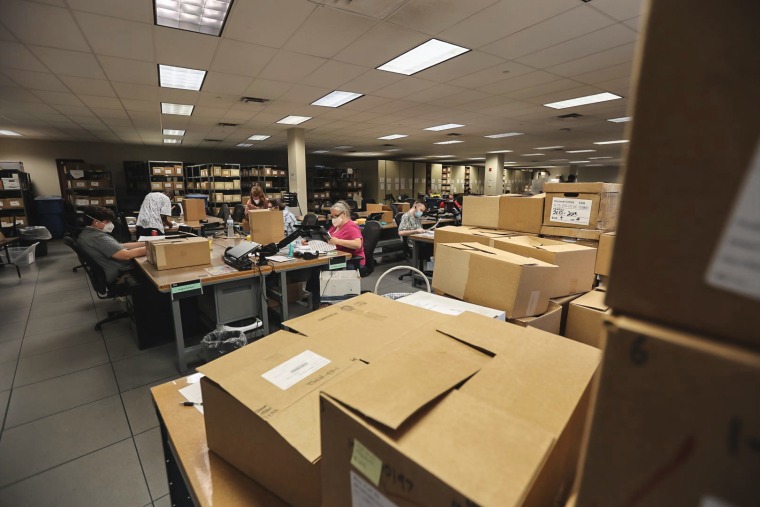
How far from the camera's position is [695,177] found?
1.00 ft

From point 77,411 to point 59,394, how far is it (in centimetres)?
34

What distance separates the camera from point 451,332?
0.94m

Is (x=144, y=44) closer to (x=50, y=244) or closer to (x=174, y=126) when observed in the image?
(x=174, y=126)

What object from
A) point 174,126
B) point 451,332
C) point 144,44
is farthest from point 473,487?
point 174,126

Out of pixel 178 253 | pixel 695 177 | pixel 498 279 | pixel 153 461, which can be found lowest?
pixel 153 461

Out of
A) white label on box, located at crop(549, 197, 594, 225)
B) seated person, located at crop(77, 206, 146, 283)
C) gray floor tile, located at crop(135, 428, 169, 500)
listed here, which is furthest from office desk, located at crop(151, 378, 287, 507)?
seated person, located at crop(77, 206, 146, 283)

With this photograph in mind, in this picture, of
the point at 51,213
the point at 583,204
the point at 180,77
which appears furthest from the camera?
the point at 51,213

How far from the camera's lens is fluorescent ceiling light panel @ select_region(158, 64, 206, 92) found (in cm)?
388

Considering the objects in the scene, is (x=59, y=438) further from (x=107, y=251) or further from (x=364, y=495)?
(x=364, y=495)

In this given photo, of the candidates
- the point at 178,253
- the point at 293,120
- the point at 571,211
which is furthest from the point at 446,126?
the point at 178,253

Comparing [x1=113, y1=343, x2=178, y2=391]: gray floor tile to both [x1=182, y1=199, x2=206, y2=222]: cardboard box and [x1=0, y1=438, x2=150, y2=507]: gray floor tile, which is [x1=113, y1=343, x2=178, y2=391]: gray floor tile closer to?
[x1=0, y1=438, x2=150, y2=507]: gray floor tile

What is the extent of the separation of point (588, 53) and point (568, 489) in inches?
160

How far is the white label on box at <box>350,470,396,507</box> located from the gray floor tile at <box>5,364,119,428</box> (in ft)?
8.78

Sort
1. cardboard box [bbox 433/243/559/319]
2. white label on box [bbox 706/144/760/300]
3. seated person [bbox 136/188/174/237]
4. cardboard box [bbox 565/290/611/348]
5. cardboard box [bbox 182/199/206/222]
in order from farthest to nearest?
cardboard box [bbox 182/199/206/222] < seated person [bbox 136/188/174/237] < cardboard box [bbox 565/290/611/348] < cardboard box [bbox 433/243/559/319] < white label on box [bbox 706/144/760/300]
